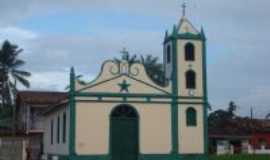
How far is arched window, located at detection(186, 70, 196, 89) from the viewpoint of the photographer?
37.6 meters

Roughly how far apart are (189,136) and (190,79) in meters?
3.58

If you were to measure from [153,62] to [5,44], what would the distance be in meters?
15.8

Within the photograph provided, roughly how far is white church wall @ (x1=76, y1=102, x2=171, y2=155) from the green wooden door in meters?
0.34

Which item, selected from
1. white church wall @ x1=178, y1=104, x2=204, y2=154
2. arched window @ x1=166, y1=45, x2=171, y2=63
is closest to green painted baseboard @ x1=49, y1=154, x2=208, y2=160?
white church wall @ x1=178, y1=104, x2=204, y2=154

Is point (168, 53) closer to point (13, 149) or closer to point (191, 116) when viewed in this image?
point (191, 116)

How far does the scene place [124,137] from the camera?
3584cm

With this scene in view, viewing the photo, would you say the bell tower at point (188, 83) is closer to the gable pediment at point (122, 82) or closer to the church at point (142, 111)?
the church at point (142, 111)

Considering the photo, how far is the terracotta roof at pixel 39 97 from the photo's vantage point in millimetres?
51938

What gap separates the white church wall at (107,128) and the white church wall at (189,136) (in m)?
0.77

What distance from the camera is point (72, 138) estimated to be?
3428 cm

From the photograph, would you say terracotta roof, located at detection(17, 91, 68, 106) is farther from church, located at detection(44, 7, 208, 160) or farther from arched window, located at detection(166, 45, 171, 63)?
arched window, located at detection(166, 45, 171, 63)

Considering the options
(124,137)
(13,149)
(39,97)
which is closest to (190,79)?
(124,137)

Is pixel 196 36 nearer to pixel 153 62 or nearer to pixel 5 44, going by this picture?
pixel 153 62

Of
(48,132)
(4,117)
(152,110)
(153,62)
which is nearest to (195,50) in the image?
(152,110)
